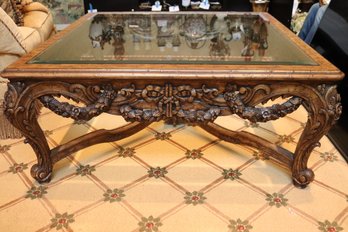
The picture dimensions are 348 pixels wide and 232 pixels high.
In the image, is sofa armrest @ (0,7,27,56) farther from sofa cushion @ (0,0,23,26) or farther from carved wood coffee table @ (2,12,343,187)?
sofa cushion @ (0,0,23,26)

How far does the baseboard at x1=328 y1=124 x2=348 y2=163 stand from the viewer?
166cm

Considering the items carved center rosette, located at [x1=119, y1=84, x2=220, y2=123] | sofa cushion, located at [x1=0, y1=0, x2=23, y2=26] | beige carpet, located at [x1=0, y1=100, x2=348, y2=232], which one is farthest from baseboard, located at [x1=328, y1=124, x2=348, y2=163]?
sofa cushion, located at [x1=0, y1=0, x2=23, y2=26]

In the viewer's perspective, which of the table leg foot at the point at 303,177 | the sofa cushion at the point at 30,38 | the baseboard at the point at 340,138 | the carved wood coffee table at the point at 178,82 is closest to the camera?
the carved wood coffee table at the point at 178,82

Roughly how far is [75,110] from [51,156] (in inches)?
14.2


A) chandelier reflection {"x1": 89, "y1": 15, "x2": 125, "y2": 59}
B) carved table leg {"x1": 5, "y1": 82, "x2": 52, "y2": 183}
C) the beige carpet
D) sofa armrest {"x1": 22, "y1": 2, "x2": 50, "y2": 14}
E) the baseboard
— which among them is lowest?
the beige carpet

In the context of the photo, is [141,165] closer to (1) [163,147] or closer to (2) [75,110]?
(1) [163,147]

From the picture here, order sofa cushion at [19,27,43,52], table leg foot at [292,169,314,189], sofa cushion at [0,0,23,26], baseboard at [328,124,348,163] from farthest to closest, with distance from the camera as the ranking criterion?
sofa cushion at [0,0,23,26] → sofa cushion at [19,27,43,52] → baseboard at [328,124,348,163] → table leg foot at [292,169,314,189]

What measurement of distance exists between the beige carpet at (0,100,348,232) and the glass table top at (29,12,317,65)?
1.91ft

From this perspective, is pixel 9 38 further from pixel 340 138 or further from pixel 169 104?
pixel 340 138

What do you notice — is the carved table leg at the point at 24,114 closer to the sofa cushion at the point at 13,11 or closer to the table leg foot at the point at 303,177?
the table leg foot at the point at 303,177

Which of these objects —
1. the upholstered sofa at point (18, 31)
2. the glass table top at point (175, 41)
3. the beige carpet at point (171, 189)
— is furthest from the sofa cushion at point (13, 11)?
the beige carpet at point (171, 189)

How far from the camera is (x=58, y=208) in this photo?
4.38 ft

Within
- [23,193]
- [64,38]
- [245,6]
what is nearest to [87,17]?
[64,38]

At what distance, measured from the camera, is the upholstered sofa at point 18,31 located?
1.73m
